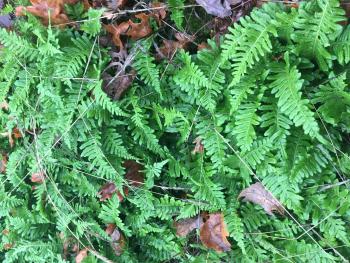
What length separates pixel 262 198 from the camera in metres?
2.19

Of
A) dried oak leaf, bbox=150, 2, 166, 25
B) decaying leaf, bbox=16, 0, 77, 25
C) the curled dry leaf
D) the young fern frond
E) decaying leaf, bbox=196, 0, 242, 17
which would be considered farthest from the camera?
the curled dry leaf

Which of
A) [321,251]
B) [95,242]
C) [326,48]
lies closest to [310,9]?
[326,48]

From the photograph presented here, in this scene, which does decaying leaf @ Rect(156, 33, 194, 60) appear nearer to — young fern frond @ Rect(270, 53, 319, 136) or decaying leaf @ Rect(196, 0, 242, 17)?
decaying leaf @ Rect(196, 0, 242, 17)

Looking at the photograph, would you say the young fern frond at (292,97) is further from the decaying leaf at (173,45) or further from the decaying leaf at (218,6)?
the decaying leaf at (173,45)

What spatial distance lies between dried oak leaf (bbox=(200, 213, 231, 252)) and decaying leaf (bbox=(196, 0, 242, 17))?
1.12 meters

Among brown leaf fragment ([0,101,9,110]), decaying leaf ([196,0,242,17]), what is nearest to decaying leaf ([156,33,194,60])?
decaying leaf ([196,0,242,17])

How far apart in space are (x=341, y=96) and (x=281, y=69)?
310 millimetres

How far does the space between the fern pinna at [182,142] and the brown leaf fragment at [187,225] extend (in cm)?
5

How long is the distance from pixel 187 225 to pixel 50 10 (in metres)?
1.53

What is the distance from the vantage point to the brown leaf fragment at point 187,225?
237 cm

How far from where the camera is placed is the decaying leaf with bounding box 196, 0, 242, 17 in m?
2.11

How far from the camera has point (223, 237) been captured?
227cm

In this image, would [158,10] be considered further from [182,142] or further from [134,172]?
[134,172]

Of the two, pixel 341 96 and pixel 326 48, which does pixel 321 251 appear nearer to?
pixel 341 96
